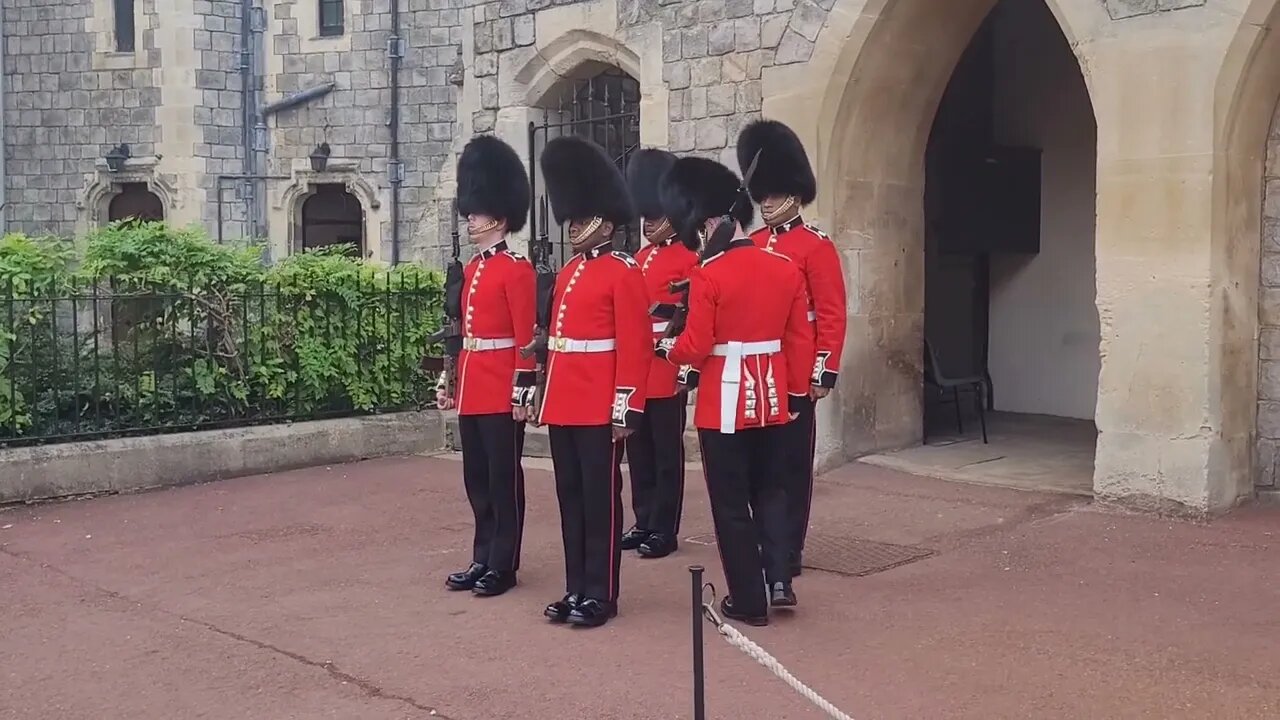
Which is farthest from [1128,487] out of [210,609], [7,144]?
[7,144]

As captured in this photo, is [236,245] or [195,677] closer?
[195,677]

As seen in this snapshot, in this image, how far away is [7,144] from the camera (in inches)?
822

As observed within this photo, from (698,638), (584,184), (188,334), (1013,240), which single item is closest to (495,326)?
(584,184)

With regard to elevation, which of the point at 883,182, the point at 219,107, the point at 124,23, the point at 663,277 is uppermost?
the point at 124,23

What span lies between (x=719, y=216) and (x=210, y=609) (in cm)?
263

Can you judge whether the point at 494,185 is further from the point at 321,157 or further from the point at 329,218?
the point at 329,218

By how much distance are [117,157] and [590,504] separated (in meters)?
16.9

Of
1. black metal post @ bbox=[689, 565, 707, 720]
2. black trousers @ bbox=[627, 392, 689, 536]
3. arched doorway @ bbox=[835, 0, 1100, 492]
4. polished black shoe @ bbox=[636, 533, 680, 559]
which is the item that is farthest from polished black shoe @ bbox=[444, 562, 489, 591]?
arched doorway @ bbox=[835, 0, 1100, 492]

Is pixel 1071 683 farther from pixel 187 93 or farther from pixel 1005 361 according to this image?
pixel 187 93

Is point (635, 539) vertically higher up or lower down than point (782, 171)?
lower down

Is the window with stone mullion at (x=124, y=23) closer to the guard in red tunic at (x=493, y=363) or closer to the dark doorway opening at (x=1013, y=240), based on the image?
the dark doorway opening at (x=1013, y=240)

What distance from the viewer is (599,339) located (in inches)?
203

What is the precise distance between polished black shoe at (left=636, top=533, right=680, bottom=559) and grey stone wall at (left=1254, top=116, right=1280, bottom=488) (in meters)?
3.16

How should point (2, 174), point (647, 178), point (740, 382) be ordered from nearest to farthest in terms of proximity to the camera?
point (740, 382) → point (647, 178) → point (2, 174)
